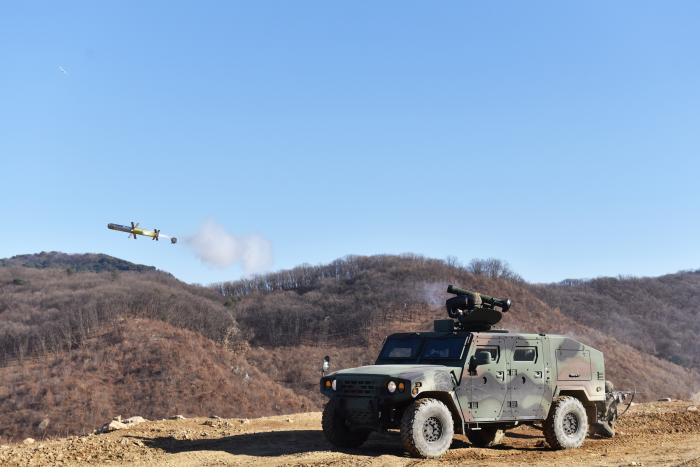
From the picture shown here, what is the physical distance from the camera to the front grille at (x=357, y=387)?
432 inches

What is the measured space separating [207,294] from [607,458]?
49.4 m

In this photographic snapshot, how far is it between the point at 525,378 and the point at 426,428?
2.16m

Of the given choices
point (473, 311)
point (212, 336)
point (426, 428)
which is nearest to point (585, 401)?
point (473, 311)

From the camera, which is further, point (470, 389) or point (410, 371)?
point (470, 389)

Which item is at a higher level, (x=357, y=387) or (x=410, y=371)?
(x=410, y=371)

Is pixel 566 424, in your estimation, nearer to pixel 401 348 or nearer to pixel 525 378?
pixel 525 378

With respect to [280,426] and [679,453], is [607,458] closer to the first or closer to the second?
[679,453]

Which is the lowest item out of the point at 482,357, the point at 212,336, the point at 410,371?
the point at 410,371

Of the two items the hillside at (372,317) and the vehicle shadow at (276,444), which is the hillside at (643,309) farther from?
the vehicle shadow at (276,444)

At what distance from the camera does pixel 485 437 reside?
1226 cm

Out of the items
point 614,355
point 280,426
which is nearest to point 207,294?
point 614,355

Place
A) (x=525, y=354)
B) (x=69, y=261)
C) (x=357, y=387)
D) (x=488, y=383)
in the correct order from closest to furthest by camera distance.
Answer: (x=357, y=387) → (x=488, y=383) → (x=525, y=354) → (x=69, y=261)

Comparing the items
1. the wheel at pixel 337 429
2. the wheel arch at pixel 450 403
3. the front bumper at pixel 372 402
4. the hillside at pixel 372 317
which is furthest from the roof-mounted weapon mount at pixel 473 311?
the hillside at pixel 372 317

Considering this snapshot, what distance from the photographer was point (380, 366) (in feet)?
39.7
